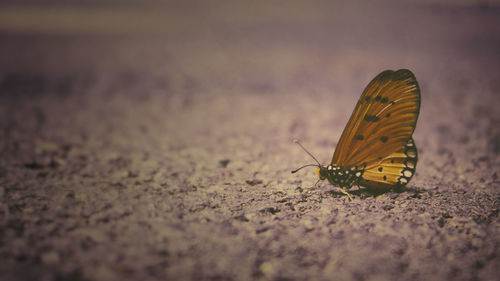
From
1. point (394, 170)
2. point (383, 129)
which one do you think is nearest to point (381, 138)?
point (383, 129)

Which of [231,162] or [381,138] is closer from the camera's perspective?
[381,138]

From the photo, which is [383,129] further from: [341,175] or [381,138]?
[341,175]

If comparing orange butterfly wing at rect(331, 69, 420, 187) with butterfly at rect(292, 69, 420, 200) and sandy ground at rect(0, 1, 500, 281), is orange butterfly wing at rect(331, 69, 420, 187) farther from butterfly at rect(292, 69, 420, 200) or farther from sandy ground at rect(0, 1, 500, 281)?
sandy ground at rect(0, 1, 500, 281)

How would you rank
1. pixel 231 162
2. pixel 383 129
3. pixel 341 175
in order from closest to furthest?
pixel 383 129, pixel 341 175, pixel 231 162

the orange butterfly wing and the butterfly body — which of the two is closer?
the orange butterfly wing

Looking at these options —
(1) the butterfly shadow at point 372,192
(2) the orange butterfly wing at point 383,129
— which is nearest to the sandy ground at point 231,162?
(1) the butterfly shadow at point 372,192

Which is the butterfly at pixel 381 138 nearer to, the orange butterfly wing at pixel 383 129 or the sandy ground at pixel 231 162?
the orange butterfly wing at pixel 383 129

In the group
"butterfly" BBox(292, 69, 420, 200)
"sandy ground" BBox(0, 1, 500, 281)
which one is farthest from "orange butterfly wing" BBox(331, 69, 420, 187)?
"sandy ground" BBox(0, 1, 500, 281)
